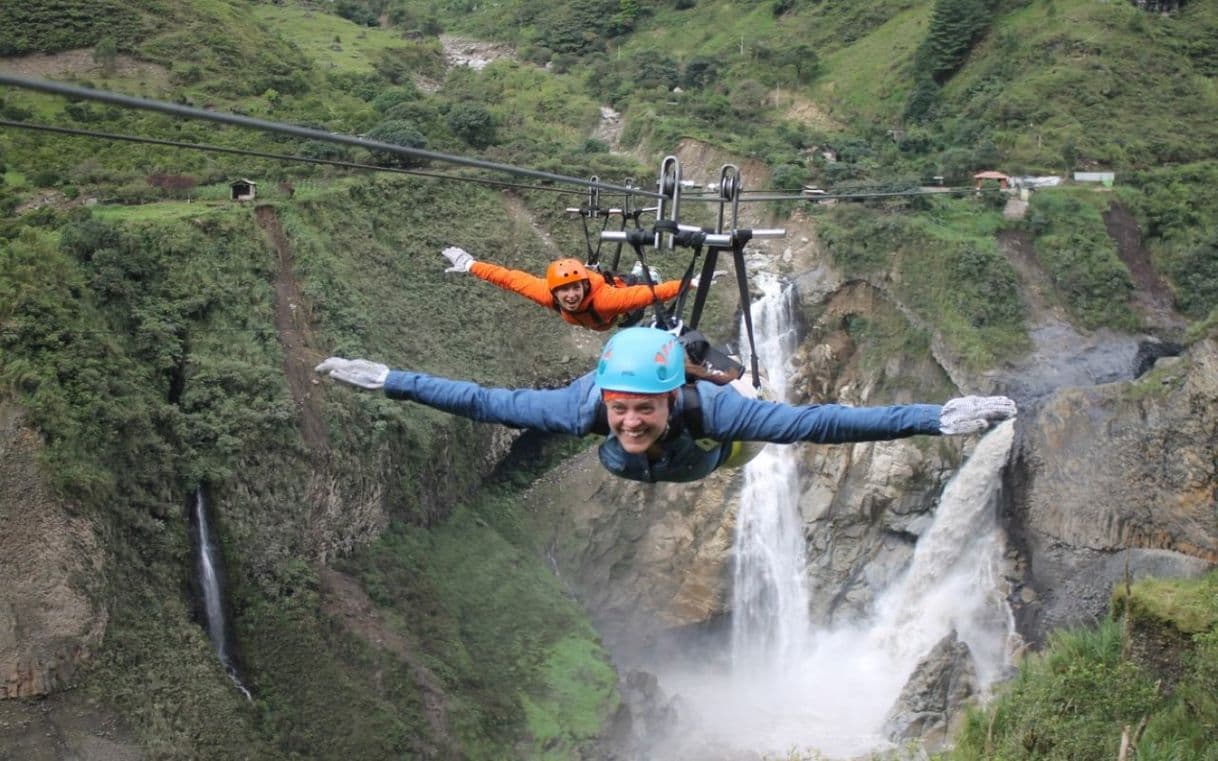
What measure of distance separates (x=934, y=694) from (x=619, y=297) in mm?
19000

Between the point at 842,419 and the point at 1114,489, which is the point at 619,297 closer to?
the point at 842,419

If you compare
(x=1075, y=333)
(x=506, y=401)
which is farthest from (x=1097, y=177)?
(x=506, y=401)

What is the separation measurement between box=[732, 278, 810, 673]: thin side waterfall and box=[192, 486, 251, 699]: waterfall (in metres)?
15.2

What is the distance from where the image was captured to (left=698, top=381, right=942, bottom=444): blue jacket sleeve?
554 cm

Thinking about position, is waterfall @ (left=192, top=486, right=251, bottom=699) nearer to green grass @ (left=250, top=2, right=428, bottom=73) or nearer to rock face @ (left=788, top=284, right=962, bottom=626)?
rock face @ (left=788, top=284, right=962, bottom=626)

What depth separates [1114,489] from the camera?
27.9 meters

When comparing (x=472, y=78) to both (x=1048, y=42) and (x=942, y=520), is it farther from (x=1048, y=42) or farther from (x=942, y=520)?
(x=942, y=520)

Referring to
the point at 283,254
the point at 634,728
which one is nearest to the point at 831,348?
the point at 634,728

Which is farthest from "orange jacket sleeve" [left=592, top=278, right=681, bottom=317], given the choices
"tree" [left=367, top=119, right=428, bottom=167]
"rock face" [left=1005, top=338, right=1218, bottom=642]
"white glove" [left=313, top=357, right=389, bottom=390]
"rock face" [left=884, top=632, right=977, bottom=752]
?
"tree" [left=367, top=119, right=428, bottom=167]

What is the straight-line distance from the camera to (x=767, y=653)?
106ft

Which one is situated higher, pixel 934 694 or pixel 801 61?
pixel 801 61

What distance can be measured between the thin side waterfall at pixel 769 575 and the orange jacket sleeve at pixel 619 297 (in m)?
21.1

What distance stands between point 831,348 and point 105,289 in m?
22.4

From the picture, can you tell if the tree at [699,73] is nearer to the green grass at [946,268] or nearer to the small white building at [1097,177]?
the green grass at [946,268]
